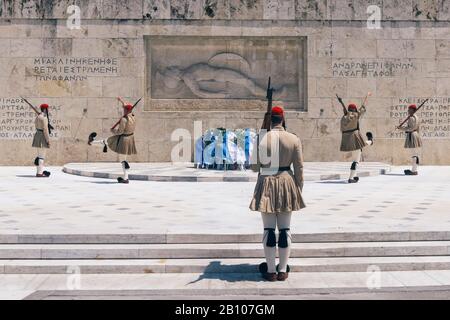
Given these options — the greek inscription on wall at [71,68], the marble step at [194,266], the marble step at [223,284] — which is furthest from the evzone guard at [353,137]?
the greek inscription on wall at [71,68]

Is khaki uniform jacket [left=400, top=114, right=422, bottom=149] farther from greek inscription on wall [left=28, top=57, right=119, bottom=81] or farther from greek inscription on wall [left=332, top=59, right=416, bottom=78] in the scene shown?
greek inscription on wall [left=28, top=57, right=119, bottom=81]

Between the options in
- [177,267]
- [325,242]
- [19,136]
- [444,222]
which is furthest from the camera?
[19,136]

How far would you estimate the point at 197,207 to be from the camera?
9734 mm

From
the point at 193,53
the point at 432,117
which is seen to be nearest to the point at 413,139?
the point at 432,117

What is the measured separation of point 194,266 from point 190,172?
8806mm

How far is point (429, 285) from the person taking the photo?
6.07 meters

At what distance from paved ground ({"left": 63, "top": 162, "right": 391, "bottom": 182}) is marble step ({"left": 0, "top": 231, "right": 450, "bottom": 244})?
6.48 metres

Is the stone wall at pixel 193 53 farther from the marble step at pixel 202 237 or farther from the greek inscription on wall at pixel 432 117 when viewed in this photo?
the marble step at pixel 202 237

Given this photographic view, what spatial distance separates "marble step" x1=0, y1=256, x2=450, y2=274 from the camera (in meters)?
6.57

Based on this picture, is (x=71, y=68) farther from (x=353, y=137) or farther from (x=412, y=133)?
(x=412, y=133)

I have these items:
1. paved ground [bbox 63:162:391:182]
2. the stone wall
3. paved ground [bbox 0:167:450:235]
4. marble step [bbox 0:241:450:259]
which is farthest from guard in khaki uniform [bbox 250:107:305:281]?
the stone wall
